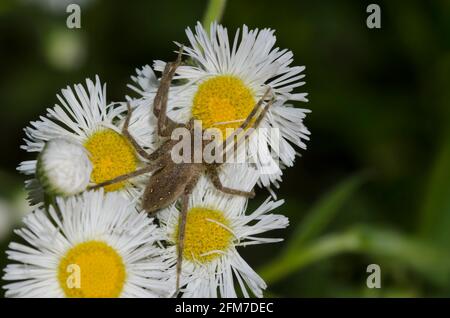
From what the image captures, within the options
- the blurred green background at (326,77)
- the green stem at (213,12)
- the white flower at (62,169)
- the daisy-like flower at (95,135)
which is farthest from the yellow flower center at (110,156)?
the blurred green background at (326,77)

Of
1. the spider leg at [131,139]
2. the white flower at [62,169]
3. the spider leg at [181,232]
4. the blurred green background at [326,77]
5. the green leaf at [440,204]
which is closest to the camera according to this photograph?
the white flower at [62,169]

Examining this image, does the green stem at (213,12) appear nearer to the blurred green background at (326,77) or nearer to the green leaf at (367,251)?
the green leaf at (367,251)

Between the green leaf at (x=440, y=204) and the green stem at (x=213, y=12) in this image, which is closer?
the green stem at (x=213, y=12)

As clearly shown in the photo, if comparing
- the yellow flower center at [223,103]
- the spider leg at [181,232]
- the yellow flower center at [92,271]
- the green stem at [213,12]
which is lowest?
the yellow flower center at [92,271]

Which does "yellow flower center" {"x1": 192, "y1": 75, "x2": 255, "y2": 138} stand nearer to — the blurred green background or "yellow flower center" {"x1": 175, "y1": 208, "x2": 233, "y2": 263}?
"yellow flower center" {"x1": 175, "y1": 208, "x2": 233, "y2": 263}

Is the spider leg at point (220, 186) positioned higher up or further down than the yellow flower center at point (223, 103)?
further down

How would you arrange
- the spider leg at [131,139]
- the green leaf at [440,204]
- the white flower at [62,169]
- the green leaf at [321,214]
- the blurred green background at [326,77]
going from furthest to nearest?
the blurred green background at [326,77], the green leaf at [440,204], the green leaf at [321,214], the spider leg at [131,139], the white flower at [62,169]

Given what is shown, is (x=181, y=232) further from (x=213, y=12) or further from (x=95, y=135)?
(x=213, y=12)

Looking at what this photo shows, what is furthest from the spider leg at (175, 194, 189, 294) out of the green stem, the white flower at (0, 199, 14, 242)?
the white flower at (0, 199, 14, 242)
